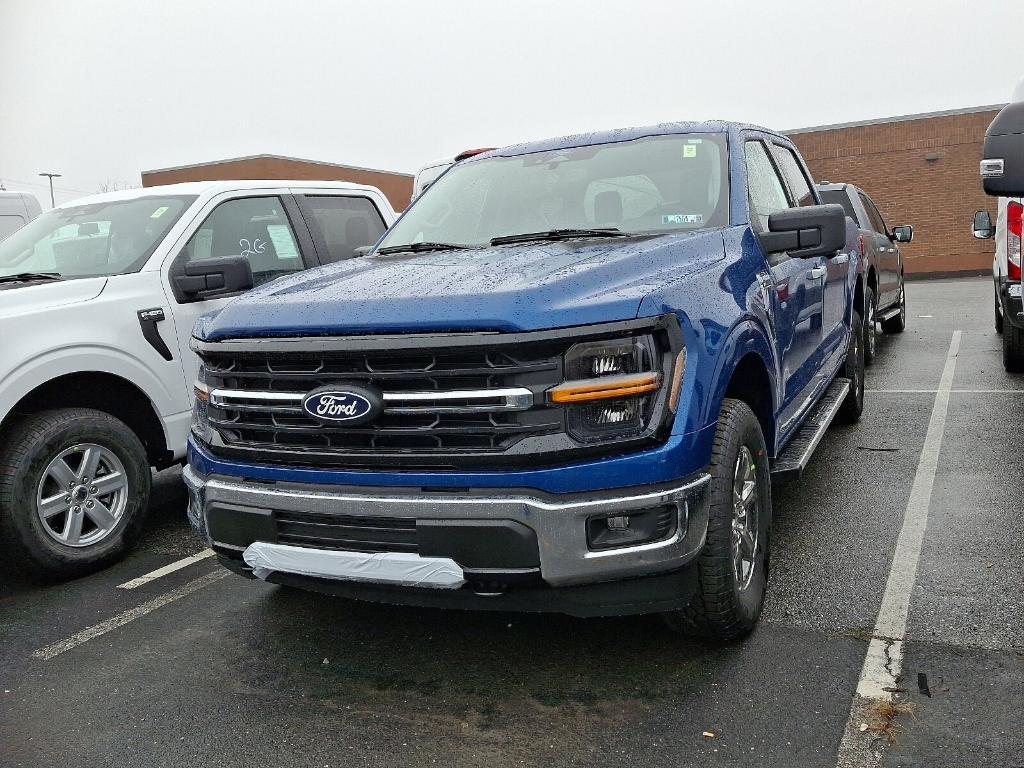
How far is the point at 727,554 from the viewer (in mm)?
3076

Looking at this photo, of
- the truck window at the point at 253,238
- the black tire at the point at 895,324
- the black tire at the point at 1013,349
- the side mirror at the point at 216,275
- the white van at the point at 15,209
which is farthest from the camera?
the black tire at the point at 895,324

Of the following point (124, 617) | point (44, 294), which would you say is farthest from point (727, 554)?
point (44, 294)

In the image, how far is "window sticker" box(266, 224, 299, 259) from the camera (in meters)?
5.93

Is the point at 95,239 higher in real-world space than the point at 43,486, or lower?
higher

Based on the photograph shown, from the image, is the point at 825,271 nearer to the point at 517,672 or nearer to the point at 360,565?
the point at 517,672

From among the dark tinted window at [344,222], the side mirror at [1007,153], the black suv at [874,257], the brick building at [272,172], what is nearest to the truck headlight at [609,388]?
the side mirror at [1007,153]

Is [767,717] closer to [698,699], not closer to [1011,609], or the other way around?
[698,699]

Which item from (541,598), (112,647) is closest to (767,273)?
(541,598)

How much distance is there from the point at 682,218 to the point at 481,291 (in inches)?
55.8

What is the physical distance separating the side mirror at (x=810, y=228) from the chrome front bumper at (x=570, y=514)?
141 cm

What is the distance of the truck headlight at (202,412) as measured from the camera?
3451 mm

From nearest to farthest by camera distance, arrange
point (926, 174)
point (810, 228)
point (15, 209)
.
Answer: point (810, 228)
point (15, 209)
point (926, 174)

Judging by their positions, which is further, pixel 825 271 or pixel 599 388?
pixel 825 271

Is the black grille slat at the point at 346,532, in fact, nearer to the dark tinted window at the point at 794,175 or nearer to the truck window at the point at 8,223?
the dark tinted window at the point at 794,175
